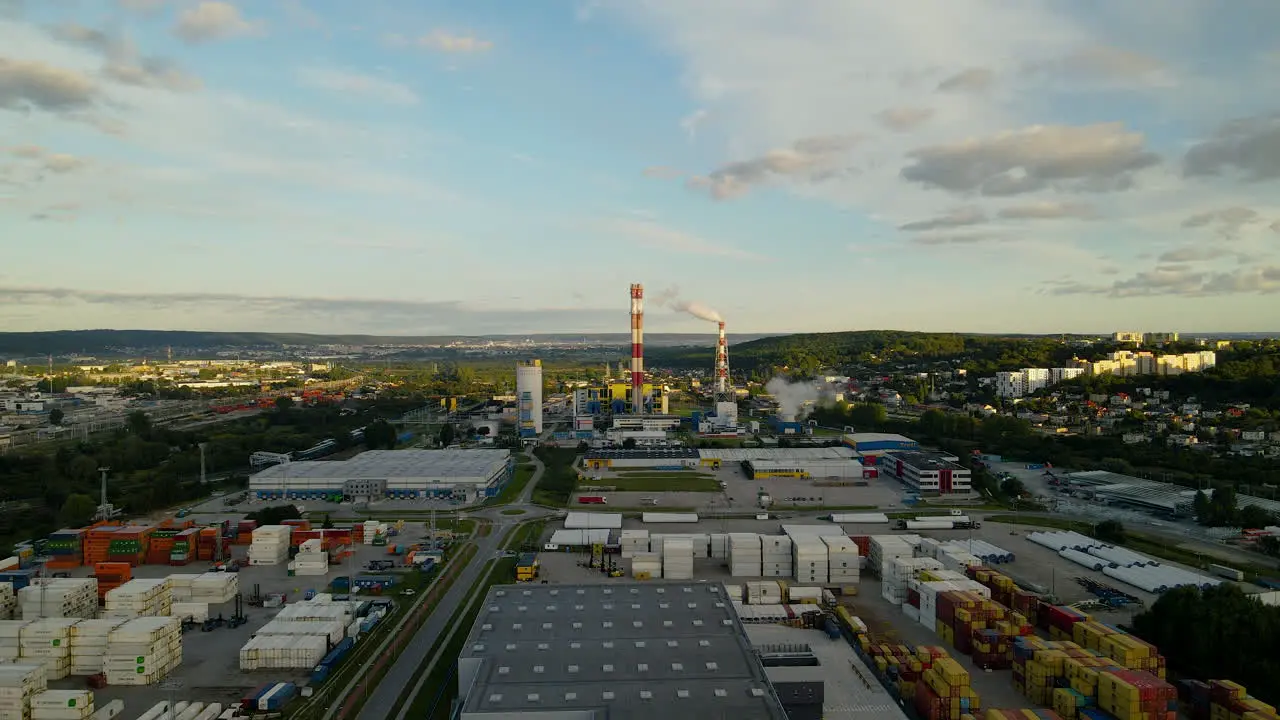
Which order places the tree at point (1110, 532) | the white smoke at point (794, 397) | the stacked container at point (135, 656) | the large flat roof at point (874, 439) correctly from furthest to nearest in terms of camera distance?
the white smoke at point (794, 397) < the large flat roof at point (874, 439) < the tree at point (1110, 532) < the stacked container at point (135, 656)

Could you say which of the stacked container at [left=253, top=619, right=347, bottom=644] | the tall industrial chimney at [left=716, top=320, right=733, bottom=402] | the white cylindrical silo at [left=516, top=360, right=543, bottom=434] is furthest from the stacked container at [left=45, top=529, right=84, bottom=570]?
the tall industrial chimney at [left=716, top=320, right=733, bottom=402]

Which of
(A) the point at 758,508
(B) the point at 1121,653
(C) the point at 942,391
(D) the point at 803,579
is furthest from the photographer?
(C) the point at 942,391

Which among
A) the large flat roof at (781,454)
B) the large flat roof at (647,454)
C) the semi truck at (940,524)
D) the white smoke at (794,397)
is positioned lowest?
the semi truck at (940,524)

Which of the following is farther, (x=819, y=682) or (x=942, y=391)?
(x=942, y=391)

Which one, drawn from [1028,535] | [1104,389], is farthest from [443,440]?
[1104,389]

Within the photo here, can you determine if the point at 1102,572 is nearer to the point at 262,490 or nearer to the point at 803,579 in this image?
the point at 803,579

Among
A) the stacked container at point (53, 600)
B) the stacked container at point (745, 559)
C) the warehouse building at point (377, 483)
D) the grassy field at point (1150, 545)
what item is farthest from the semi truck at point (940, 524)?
the stacked container at point (53, 600)

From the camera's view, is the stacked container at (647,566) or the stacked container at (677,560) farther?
the stacked container at (677,560)

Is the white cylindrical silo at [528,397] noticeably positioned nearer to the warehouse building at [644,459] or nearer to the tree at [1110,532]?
the warehouse building at [644,459]
